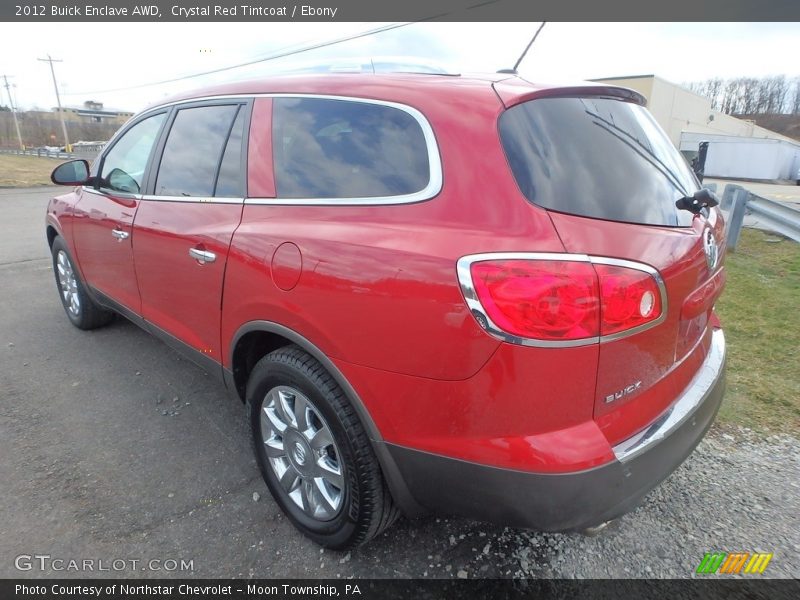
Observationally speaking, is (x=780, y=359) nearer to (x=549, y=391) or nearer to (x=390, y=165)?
(x=549, y=391)

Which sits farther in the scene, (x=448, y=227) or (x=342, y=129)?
(x=342, y=129)

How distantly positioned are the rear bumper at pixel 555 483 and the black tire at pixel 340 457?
155 millimetres

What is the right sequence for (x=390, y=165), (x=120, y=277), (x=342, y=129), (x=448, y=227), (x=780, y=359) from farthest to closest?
(x=780, y=359)
(x=120, y=277)
(x=342, y=129)
(x=390, y=165)
(x=448, y=227)

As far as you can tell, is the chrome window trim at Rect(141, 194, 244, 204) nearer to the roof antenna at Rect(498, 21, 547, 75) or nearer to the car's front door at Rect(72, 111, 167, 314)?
the car's front door at Rect(72, 111, 167, 314)

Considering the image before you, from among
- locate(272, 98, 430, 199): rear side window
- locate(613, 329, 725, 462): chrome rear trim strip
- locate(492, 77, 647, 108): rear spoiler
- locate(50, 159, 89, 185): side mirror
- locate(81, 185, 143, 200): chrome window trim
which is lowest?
locate(613, 329, 725, 462): chrome rear trim strip

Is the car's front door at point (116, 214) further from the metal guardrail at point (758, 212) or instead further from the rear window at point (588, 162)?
the metal guardrail at point (758, 212)

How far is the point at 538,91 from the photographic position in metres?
1.70

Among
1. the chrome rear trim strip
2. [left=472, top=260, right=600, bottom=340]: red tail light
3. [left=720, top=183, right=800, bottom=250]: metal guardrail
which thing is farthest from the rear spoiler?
[left=720, top=183, right=800, bottom=250]: metal guardrail

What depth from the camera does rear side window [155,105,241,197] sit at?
2.53m

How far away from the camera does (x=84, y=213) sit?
373cm

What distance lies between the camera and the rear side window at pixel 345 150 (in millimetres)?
1750

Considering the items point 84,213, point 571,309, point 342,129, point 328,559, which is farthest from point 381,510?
point 84,213

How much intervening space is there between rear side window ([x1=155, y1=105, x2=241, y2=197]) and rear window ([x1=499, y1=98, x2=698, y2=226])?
5.07 feet

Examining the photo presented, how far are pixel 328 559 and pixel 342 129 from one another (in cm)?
178
